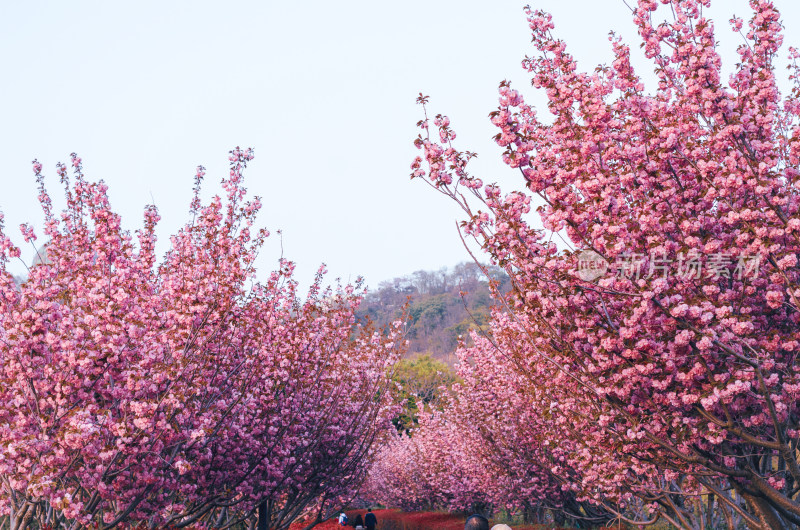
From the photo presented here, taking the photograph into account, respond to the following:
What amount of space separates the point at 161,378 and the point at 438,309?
94.6 m

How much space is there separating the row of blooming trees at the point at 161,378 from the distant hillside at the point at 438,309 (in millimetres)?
53458

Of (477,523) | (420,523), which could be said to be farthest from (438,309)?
(477,523)

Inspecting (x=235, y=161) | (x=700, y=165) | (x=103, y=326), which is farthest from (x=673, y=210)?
(x=235, y=161)

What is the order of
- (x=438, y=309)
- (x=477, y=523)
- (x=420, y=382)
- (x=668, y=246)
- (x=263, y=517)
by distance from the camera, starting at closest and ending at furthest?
(x=668, y=246)
(x=477, y=523)
(x=263, y=517)
(x=420, y=382)
(x=438, y=309)

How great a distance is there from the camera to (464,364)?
2070cm

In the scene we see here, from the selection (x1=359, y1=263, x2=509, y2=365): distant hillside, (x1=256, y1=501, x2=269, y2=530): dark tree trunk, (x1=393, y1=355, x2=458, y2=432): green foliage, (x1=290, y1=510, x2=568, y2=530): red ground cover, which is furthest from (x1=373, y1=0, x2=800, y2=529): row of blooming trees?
(x1=359, y1=263, x2=509, y2=365): distant hillside

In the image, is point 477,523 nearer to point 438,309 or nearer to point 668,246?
point 668,246

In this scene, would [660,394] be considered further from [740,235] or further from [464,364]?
[464,364]

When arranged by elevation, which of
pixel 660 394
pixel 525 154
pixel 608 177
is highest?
pixel 525 154

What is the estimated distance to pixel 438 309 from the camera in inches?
4006

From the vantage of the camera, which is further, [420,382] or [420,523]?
[420,382]

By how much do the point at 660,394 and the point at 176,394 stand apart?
5.27 metres

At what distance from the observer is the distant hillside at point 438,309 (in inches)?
3396

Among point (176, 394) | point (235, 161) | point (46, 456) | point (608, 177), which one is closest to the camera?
point (608, 177)
